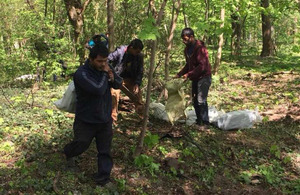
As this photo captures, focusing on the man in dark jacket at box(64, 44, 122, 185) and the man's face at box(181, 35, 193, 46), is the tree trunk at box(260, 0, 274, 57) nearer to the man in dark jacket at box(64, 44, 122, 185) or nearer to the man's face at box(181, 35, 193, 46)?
the man's face at box(181, 35, 193, 46)

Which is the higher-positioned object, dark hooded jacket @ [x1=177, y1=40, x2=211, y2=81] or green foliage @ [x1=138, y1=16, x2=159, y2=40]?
green foliage @ [x1=138, y1=16, x2=159, y2=40]

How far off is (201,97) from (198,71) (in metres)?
0.55

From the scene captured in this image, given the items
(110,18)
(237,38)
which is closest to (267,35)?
(237,38)

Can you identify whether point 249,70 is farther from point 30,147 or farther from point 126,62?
point 30,147

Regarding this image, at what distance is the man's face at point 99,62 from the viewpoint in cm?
330

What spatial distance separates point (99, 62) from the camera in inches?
131

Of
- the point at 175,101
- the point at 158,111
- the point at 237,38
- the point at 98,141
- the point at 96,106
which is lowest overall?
the point at 158,111

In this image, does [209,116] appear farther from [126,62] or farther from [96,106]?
[96,106]

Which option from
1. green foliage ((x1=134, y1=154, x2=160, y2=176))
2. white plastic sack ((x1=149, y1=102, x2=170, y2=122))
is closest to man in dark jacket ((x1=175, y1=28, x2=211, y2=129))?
white plastic sack ((x1=149, y1=102, x2=170, y2=122))

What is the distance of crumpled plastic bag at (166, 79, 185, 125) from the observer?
5.45 metres

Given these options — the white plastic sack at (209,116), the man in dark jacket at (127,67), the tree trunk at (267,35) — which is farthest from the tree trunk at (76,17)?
the tree trunk at (267,35)

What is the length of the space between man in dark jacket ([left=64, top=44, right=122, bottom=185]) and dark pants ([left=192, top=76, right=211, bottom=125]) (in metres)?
2.59

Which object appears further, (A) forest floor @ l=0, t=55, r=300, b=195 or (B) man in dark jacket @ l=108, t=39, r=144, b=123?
(B) man in dark jacket @ l=108, t=39, r=144, b=123

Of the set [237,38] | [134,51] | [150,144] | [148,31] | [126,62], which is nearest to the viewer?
[148,31]
